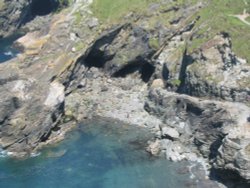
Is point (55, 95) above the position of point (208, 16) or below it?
below

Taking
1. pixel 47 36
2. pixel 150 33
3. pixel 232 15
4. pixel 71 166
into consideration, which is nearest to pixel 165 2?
pixel 150 33

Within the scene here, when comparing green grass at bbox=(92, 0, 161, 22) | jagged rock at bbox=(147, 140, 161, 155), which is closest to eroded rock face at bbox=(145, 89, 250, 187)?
jagged rock at bbox=(147, 140, 161, 155)

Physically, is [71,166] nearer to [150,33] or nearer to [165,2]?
[150,33]

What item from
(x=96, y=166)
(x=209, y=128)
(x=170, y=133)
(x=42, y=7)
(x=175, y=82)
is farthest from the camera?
(x=42, y=7)

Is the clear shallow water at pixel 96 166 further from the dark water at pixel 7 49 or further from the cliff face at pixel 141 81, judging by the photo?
the dark water at pixel 7 49

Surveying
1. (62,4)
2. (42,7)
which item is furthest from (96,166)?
(42,7)

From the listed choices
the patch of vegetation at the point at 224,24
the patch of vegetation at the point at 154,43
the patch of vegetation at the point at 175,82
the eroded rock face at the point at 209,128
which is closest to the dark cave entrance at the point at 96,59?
the patch of vegetation at the point at 154,43

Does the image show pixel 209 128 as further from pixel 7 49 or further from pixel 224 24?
pixel 7 49
